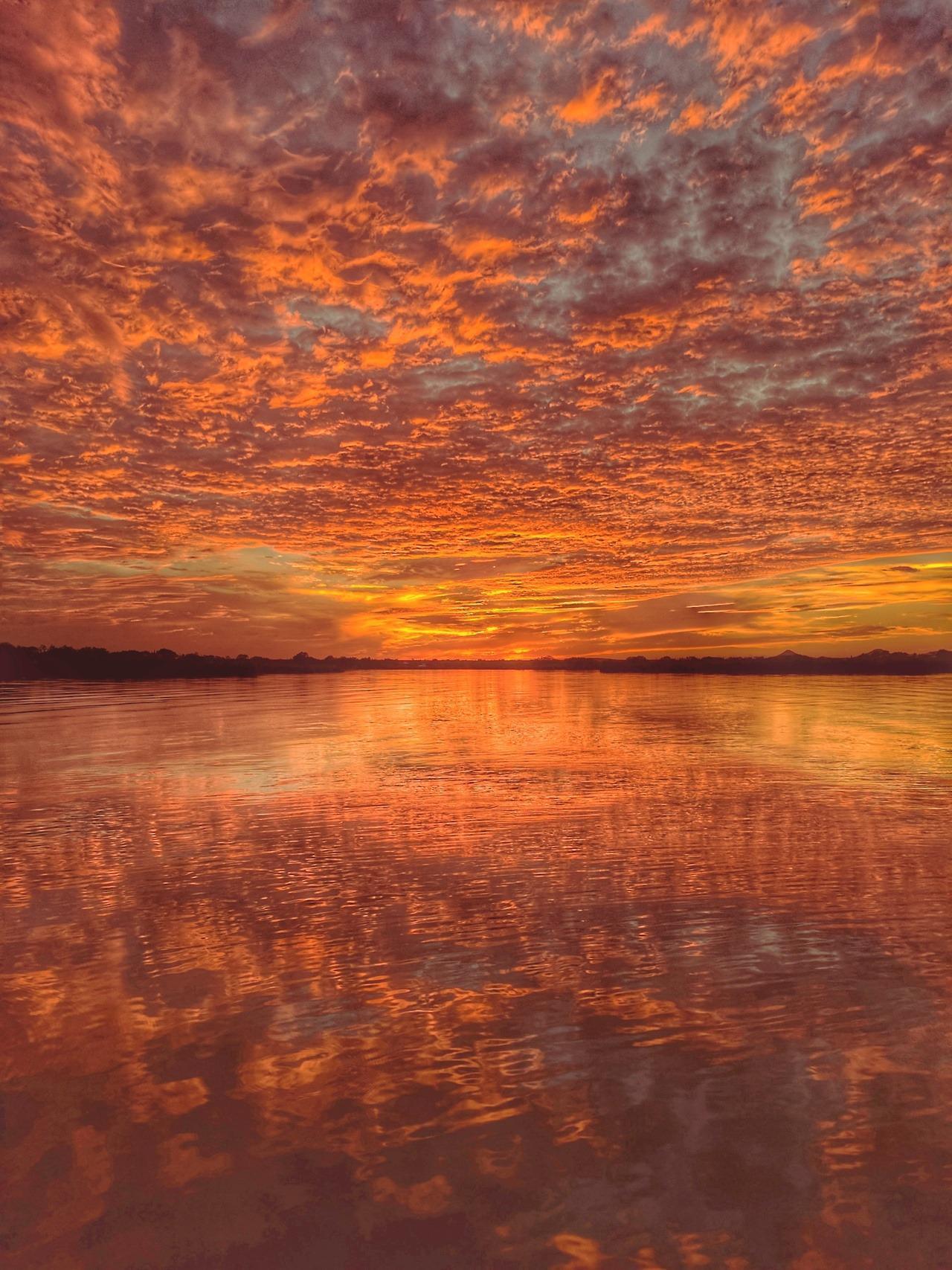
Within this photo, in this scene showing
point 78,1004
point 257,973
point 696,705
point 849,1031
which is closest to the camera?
point 849,1031

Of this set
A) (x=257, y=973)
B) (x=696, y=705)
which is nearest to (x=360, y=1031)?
(x=257, y=973)

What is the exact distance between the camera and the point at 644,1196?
3.80m

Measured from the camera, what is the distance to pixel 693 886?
29.7 ft

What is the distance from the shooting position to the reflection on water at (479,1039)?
3654 mm

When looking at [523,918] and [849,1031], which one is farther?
[523,918]

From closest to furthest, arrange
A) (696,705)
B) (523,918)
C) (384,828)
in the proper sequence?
(523,918) → (384,828) → (696,705)

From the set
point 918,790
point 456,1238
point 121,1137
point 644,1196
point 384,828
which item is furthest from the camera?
point 918,790

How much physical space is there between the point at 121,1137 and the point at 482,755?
58.5 ft

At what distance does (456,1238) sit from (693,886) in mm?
6133

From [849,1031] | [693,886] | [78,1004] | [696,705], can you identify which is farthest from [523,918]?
[696,705]

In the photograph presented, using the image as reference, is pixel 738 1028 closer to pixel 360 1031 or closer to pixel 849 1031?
pixel 849 1031

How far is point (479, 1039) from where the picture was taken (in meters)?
5.41

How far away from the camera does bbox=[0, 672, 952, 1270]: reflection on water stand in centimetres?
365

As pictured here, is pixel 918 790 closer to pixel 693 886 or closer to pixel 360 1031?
pixel 693 886
